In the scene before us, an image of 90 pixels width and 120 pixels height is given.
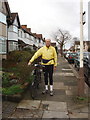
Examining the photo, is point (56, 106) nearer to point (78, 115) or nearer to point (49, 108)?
point (49, 108)

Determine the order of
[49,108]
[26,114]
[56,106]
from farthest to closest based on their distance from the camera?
[56,106] → [49,108] → [26,114]

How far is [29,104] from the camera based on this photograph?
4.85m

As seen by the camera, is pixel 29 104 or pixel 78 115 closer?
pixel 78 115

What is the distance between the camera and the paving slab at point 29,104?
4.62m

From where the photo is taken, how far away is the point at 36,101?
513 centimetres

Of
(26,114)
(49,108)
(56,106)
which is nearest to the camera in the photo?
(26,114)

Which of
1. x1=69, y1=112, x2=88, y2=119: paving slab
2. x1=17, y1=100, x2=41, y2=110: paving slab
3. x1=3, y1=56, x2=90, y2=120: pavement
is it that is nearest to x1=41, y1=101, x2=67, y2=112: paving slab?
x1=3, y1=56, x2=90, y2=120: pavement

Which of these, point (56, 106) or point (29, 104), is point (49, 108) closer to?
point (56, 106)

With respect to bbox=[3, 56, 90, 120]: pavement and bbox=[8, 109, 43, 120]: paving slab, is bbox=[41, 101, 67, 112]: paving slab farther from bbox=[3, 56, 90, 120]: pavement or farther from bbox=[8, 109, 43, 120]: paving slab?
bbox=[8, 109, 43, 120]: paving slab

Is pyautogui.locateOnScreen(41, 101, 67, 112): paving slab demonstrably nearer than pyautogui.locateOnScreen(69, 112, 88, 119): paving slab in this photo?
No

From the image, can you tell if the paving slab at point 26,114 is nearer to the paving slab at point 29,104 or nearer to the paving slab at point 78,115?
the paving slab at point 29,104

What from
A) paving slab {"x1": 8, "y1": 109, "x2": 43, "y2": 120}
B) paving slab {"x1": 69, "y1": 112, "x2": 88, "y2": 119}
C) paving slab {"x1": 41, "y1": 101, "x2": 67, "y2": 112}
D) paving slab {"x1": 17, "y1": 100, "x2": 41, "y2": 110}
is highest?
paving slab {"x1": 17, "y1": 100, "x2": 41, "y2": 110}

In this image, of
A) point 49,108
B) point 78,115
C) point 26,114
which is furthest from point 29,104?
point 78,115

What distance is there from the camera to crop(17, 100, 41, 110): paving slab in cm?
462
